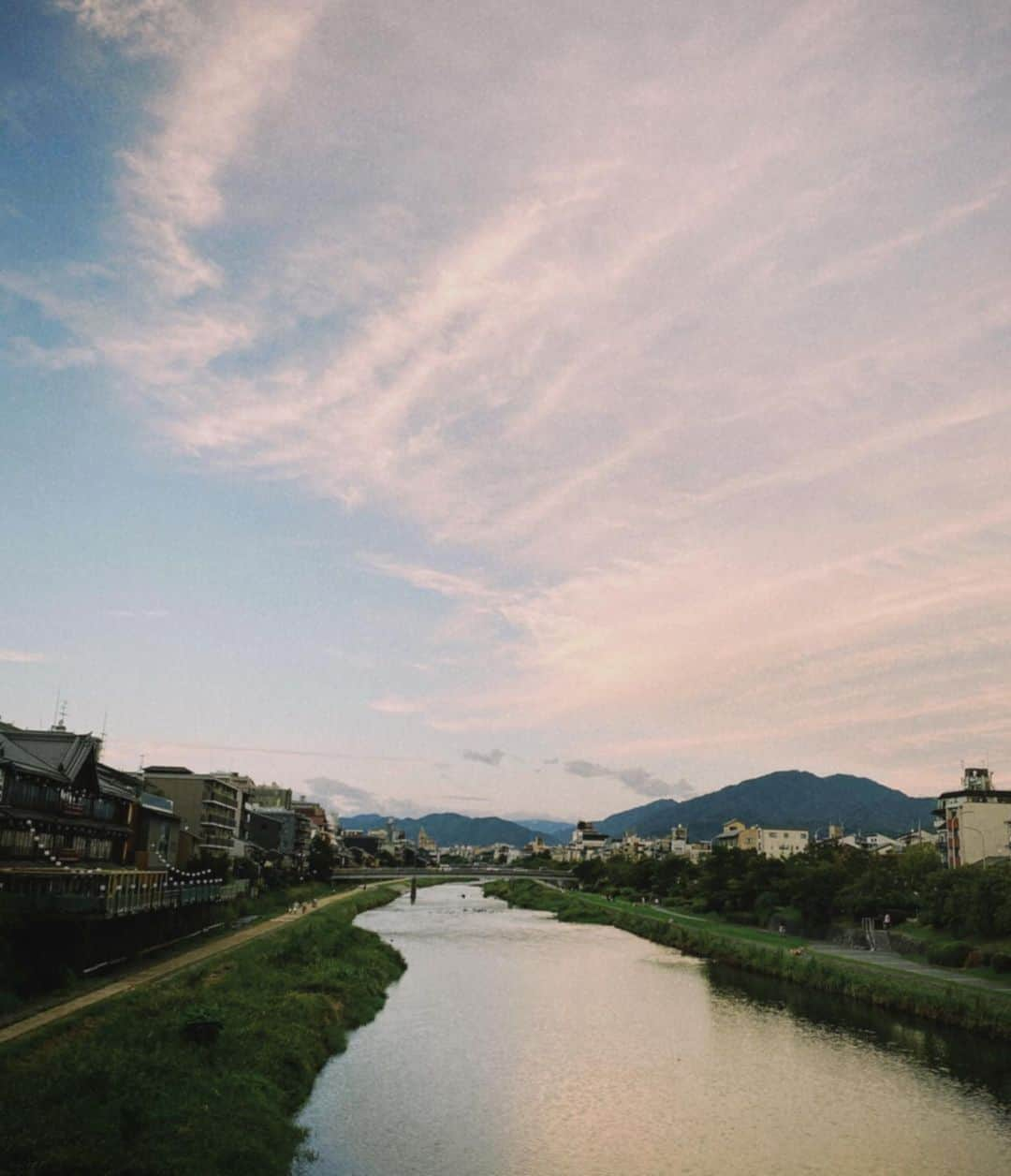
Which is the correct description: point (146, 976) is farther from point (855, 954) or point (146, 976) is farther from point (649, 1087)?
point (855, 954)

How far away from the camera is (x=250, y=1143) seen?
22562mm

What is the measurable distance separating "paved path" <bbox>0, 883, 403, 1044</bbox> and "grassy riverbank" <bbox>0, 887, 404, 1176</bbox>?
92 centimetres

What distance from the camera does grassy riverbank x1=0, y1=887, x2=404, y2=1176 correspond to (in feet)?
63.7

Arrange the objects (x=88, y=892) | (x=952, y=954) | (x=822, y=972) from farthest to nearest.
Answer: (x=822, y=972)
(x=952, y=954)
(x=88, y=892)

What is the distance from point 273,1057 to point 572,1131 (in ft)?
31.4

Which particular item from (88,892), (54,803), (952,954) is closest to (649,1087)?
(88,892)

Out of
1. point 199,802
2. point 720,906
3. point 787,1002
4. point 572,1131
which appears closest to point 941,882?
point 787,1002

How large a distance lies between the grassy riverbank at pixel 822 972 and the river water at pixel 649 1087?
3.79 feet

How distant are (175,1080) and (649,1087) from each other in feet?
53.8

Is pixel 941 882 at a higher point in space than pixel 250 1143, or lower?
higher

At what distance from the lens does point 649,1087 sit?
3306cm

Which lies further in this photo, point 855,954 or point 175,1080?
point 855,954

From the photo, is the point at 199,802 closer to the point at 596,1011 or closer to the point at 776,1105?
the point at 596,1011

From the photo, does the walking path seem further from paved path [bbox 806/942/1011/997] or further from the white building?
the white building
